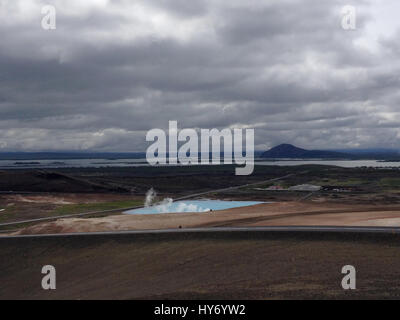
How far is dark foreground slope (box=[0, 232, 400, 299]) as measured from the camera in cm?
3206

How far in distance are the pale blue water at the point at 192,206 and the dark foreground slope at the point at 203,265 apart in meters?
34.2

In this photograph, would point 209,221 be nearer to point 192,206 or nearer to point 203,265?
point 203,265

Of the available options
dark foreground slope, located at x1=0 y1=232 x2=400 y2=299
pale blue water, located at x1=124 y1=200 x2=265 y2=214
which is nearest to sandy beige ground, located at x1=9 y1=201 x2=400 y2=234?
dark foreground slope, located at x1=0 y1=232 x2=400 y2=299

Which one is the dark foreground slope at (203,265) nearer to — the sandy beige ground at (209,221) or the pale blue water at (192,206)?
the sandy beige ground at (209,221)

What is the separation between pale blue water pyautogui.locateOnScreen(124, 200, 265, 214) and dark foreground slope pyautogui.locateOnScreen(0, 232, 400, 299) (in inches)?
1347

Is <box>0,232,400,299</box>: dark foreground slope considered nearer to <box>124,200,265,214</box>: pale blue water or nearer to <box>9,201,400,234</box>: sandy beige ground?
<box>9,201,400,234</box>: sandy beige ground

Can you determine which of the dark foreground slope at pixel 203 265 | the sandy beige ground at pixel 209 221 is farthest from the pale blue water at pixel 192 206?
the dark foreground slope at pixel 203 265

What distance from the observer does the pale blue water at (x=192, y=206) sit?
84781mm
